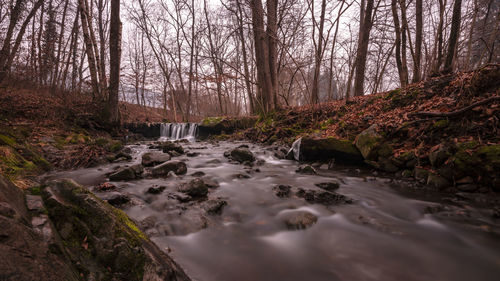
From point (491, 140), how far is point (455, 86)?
2.15 m

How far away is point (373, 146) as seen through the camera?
4.38 meters

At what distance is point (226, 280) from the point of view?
1.61 m

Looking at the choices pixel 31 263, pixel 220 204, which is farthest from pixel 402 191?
pixel 31 263

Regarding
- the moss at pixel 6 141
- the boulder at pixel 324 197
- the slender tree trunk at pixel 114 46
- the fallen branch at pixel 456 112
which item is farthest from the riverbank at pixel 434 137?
the slender tree trunk at pixel 114 46

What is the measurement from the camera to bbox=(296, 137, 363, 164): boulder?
4.86 meters

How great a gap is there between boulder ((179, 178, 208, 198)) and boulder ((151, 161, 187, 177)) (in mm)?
1153

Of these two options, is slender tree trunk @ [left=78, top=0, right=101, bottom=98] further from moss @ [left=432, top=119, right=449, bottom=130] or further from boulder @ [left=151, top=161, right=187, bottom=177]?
moss @ [left=432, top=119, right=449, bottom=130]

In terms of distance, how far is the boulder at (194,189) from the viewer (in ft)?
10.5

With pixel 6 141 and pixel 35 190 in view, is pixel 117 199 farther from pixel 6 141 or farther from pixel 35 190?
pixel 6 141

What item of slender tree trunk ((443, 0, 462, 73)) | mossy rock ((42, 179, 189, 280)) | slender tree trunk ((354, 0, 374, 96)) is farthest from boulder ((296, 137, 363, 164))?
slender tree trunk ((354, 0, 374, 96))

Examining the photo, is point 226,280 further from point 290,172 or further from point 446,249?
point 290,172

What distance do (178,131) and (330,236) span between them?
14.3 m

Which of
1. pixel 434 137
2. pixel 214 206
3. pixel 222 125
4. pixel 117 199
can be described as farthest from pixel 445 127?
pixel 222 125

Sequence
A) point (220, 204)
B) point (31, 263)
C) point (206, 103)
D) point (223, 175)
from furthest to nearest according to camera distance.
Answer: point (206, 103) → point (223, 175) → point (220, 204) → point (31, 263)
